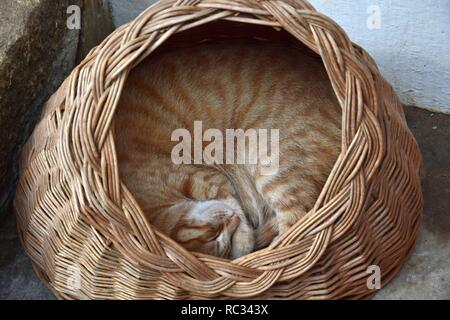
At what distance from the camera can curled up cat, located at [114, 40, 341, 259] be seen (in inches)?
77.5

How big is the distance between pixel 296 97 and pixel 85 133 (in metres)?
0.77

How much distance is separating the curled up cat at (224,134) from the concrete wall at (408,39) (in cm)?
48

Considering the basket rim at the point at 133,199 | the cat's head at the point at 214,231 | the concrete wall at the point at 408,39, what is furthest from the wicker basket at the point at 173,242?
the concrete wall at the point at 408,39

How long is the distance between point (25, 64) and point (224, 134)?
0.72 m

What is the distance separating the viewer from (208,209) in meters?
1.98

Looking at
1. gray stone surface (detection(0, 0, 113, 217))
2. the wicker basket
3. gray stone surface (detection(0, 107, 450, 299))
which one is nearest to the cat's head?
the wicker basket

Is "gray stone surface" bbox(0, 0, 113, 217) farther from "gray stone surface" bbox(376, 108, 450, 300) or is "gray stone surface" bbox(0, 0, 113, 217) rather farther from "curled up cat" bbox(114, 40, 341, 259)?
"gray stone surface" bbox(376, 108, 450, 300)

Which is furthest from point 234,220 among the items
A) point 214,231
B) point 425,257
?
point 425,257

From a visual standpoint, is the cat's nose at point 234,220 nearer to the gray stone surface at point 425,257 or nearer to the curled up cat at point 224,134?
the curled up cat at point 224,134

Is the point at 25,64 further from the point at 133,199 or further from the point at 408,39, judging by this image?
the point at 408,39

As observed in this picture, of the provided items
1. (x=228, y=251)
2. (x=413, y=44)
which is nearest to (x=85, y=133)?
(x=228, y=251)

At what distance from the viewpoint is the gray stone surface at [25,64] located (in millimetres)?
2045

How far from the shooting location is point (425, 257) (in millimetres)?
2051

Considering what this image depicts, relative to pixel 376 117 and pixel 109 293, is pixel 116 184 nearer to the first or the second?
pixel 109 293
